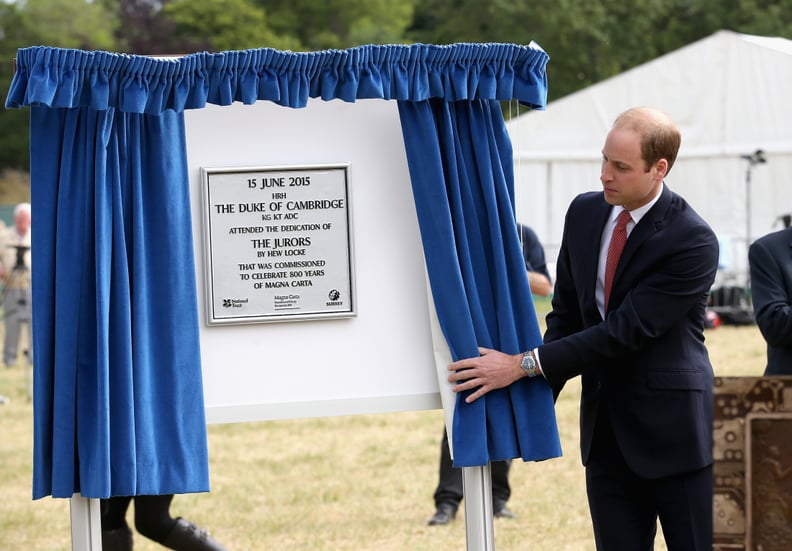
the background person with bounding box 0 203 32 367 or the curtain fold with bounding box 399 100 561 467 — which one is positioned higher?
the background person with bounding box 0 203 32 367

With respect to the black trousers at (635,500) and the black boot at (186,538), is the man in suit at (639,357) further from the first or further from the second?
the black boot at (186,538)

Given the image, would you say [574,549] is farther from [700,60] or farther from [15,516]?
[700,60]

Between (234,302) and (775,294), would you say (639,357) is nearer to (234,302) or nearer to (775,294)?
(234,302)

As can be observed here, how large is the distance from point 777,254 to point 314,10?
61.9 m

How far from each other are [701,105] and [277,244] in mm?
18720

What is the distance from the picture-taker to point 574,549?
598 cm

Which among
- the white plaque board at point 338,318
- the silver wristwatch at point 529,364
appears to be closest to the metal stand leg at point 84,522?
the white plaque board at point 338,318

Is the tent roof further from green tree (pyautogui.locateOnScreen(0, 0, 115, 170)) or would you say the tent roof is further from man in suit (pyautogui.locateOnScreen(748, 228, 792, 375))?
green tree (pyautogui.locateOnScreen(0, 0, 115, 170))

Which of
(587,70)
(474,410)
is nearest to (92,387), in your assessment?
(474,410)

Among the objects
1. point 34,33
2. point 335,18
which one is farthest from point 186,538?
point 335,18

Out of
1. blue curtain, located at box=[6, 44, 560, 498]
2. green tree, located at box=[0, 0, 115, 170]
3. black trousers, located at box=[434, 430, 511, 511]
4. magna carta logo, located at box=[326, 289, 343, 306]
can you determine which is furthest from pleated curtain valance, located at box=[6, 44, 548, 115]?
green tree, located at box=[0, 0, 115, 170]

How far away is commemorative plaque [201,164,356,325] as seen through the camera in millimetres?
3641

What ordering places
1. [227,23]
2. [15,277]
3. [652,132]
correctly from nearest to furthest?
[652,132], [15,277], [227,23]

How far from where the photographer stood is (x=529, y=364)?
356cm
